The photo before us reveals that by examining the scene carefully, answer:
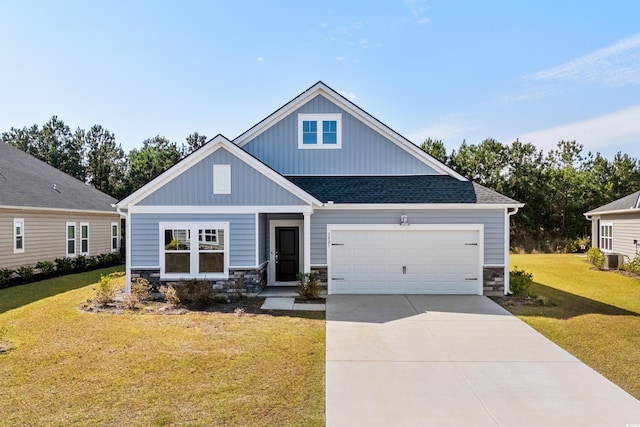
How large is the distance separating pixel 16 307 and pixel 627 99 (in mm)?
25127

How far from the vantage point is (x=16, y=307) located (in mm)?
11016

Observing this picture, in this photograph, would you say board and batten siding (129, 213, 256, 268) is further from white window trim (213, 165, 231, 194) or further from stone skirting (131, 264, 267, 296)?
white window trim (213, 165, 231, 194)

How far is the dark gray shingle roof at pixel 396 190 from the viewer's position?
1267cm

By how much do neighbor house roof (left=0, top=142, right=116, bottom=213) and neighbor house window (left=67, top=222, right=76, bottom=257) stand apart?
105 cm

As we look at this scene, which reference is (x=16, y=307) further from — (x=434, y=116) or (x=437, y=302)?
(x=434, y=116)

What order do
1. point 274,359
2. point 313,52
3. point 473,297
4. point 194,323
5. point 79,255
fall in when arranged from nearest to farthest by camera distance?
point 274,359 < point 194,323 < point 473,297 < point 313,52 < point 79,255

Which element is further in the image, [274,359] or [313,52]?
[313,52]

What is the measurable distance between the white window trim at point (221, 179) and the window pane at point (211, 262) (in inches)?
75.9

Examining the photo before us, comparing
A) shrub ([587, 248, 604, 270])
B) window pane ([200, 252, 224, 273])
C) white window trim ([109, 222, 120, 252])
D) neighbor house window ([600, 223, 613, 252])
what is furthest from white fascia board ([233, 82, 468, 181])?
neighbor house window ([600, 223, 613, 252])

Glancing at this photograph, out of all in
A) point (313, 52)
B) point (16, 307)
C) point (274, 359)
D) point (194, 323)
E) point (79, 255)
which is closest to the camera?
point (274, 359)

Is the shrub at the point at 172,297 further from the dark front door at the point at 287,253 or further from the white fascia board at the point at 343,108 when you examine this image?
the white fascia board at the point at 343,108

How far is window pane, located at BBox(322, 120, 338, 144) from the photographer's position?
14344 mm

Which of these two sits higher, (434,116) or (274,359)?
(434,116)

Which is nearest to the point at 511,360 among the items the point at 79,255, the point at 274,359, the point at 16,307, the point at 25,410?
the point at 274,359
